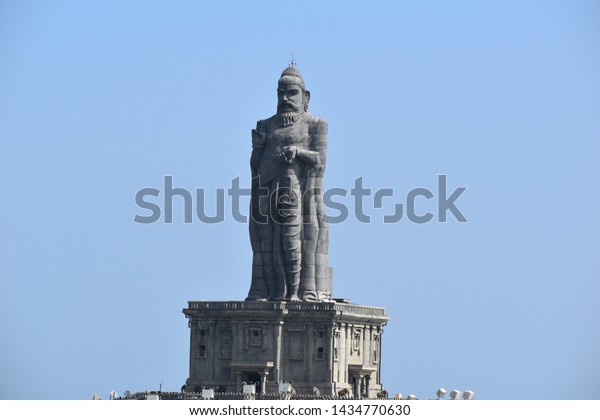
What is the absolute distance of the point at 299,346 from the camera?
200 metres

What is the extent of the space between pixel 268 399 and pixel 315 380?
5621 millimetres
